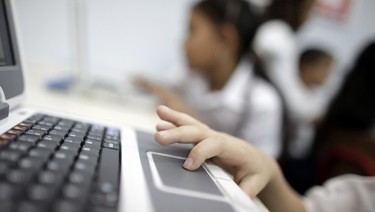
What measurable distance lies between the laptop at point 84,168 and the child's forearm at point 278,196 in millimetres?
125

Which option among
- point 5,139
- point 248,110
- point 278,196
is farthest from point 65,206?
point 248,110

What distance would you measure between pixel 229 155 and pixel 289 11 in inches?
55.5

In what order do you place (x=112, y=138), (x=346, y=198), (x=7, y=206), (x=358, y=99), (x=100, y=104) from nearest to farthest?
1. (x=7, y=206)
2. (x=112, y=138)
3. (x=346, y=198)
4. (x=100, y=104)
5. (x=358, y=99)

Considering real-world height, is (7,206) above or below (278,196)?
above

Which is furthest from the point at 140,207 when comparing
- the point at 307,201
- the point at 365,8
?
the point at 365,8

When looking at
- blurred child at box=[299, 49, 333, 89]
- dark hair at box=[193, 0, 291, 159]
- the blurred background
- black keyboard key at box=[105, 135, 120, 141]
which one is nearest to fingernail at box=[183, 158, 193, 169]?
black keyboard key at box=[105, 135, 120, 141]

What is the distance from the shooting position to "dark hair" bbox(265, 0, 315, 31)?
4.96 feet

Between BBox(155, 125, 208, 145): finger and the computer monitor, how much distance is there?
0.20 metres

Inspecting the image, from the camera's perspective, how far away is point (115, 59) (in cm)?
161

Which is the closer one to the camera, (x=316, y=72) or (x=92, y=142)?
(x=92, y=142)

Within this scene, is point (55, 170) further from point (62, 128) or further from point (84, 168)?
point (62, 128)

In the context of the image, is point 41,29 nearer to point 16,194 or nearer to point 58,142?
point 58,142

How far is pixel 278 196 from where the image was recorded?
1.52 ft

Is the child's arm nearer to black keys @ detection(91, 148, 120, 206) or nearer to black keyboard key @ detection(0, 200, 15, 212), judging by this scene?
black keys @ detection(91, 148, 120, 206)
